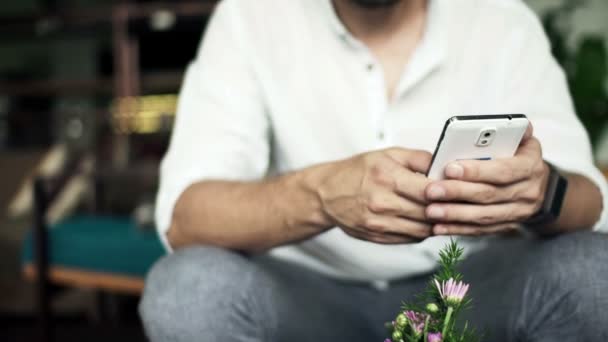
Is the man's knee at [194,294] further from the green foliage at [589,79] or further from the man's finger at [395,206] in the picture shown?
the green foliage at [589,79]

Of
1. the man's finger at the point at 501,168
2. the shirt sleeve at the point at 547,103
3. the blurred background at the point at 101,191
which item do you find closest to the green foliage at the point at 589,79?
the blurred background at the point at 101,191

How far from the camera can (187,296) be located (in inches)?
38.1

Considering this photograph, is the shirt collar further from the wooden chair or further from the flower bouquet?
the wooden chair

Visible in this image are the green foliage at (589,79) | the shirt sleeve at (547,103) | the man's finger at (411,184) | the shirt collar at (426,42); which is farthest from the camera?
the green foliage at (589,79)

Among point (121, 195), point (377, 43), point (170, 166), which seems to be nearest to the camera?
point (170, 166)

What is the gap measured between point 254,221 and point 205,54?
375mm

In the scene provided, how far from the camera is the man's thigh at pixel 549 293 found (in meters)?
0.89

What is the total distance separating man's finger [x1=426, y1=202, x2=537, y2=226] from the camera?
80 centimetres

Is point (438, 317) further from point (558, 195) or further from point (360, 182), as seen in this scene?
point (558, 195)

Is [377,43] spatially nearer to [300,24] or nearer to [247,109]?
[300,24]

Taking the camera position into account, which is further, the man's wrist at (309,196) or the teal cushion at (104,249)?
the teal cushion at (104,249)

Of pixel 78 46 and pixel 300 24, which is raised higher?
pixel 300 24

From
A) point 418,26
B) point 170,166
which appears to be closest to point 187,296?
point 170,166

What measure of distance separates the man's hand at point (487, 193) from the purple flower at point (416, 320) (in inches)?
9.8
